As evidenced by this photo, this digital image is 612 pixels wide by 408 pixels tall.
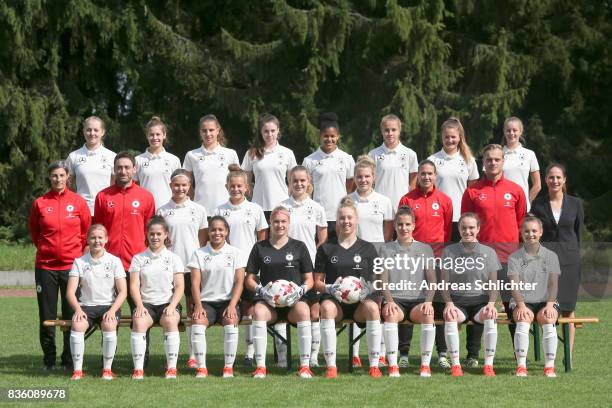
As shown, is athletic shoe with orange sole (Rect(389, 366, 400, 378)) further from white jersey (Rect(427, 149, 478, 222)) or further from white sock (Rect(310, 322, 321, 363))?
white jersey (Rect(427, 149, 478, 222))

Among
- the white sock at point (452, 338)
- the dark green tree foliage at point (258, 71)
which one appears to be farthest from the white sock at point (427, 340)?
the dark green tree foliage at point (258, 71)

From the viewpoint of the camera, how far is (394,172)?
10.9 metres

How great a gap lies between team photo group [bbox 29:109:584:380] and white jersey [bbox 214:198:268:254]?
0.04 ft

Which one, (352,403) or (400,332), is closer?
(352,403)

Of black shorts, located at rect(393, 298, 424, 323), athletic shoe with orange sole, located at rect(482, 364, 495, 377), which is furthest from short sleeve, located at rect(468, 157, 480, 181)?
A: athletic shoe with orange sole, located at rect(482, 364, 495, 377)

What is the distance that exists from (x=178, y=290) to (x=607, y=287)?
41.3 feet

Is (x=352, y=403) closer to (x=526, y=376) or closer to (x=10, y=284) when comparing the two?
(x=526, y=376)

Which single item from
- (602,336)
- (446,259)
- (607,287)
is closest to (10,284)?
(607,287)

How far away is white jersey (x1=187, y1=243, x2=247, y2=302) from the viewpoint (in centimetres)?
959

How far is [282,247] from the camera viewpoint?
31.4ft

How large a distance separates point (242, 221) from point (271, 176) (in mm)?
806

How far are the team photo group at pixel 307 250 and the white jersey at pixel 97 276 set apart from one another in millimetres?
12

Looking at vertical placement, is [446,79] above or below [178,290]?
above

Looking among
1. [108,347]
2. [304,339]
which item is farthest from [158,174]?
[304,339]
